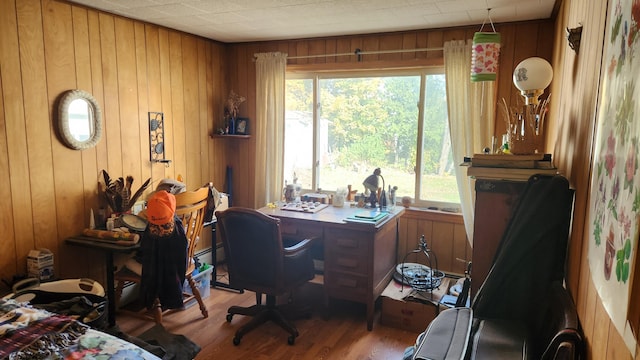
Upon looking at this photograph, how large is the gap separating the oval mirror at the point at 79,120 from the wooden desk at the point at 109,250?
0.63m

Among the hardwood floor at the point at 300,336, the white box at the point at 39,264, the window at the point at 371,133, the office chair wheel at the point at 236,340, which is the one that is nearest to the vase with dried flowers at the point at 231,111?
the window at the point at 371,133

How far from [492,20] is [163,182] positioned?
9.07 ft

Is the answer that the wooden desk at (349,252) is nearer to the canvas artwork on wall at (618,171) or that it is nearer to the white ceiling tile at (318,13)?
the white ceiling tile at (318,13)

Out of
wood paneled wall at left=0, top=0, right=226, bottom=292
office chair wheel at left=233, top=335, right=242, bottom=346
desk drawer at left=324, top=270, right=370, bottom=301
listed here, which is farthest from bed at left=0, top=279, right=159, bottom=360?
desk drawer at left=324, top=270, right=370, bottom=301

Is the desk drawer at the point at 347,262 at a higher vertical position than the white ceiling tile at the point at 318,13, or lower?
lower

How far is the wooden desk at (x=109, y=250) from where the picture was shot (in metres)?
2.75

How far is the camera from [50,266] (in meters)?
2.73

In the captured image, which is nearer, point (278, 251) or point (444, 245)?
point (278, 251)

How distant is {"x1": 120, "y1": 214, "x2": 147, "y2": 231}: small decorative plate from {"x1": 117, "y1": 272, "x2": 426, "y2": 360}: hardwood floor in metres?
0.71

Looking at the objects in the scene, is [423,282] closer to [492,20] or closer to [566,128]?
[566,128]

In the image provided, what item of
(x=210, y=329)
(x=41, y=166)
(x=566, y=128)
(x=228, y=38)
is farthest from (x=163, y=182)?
(x=566, y=128)

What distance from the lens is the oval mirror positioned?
2.80 metres

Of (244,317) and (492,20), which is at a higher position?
(492,20)

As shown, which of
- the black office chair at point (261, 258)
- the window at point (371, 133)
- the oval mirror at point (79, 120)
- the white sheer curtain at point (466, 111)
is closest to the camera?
the black office chair at point (261, 258)
